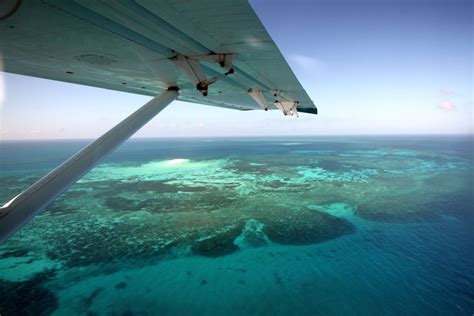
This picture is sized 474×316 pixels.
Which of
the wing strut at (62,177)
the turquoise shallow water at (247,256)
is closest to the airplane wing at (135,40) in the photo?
the wing strut at (62,177)

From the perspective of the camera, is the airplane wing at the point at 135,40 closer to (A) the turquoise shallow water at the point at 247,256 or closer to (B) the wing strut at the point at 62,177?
(B) the wing strut at the point at 62,177

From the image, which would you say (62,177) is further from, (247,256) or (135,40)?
(247,256)

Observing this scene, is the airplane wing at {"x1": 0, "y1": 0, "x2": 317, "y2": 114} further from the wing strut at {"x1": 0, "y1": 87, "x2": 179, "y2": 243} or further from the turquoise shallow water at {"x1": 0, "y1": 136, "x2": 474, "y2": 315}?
the turquoise shallow water at {"x1": 0, "y1": 136, "x2": 474, "y2": 315}

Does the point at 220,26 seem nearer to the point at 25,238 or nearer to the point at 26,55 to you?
the point at 26,55

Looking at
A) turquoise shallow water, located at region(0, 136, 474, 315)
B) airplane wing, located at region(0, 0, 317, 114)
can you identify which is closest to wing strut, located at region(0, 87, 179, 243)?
airplane wing, located at region(0, 0, 317, 114)

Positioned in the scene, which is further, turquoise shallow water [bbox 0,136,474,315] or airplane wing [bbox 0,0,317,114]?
turquoise shallow water [bbox 0,136,474,315]

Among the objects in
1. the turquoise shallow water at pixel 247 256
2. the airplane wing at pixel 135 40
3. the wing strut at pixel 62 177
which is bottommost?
the turquoise shallow water at pixel 247 256

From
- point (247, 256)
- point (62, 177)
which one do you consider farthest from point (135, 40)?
point (247, 256)
